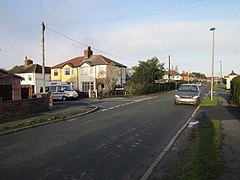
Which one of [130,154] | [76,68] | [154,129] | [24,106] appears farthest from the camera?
[76,68]

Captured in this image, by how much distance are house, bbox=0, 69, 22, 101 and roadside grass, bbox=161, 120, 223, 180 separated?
17.1 m

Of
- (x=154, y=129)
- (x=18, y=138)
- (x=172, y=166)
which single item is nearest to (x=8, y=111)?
(x=18, y=138)

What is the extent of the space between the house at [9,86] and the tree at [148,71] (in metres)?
27.3

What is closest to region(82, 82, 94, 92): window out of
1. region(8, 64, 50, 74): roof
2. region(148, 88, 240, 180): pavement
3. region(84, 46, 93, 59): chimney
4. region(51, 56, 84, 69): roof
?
region(51, 56, 84, 69): roof

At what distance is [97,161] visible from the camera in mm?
5895

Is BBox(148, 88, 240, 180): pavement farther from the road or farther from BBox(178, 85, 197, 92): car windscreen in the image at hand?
BBox(178, 85, 197, 92): car windscreen

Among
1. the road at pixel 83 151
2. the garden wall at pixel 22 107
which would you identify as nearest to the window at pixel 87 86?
the garden wall at pixel 22 107

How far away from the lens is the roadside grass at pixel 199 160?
4859 millimetres

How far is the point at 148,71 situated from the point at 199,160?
41531 mm

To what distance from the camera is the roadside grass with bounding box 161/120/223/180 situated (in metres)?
4.86

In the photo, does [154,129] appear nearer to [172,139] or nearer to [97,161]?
[172,139]

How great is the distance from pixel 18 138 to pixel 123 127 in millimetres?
3923

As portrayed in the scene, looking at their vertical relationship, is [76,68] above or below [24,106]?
above

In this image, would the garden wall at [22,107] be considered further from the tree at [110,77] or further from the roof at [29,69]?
the roof at [29,69]
